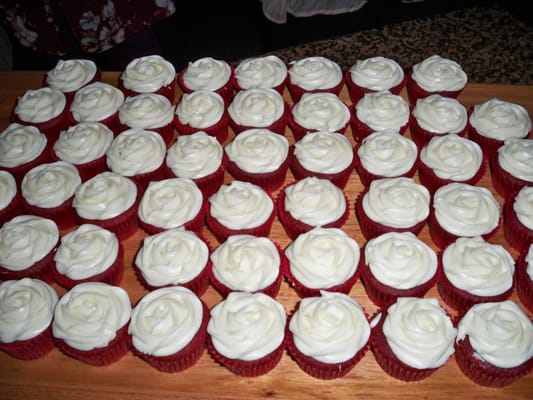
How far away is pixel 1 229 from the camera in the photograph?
2959 millimetres

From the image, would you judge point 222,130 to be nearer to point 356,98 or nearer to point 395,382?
point 356,98

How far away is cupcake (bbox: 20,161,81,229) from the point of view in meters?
3.14

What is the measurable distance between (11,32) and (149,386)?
333cm

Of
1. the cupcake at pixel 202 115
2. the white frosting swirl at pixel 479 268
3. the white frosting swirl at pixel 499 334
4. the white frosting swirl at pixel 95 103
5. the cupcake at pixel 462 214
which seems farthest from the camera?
the white frosting swirl at pixel 95 103

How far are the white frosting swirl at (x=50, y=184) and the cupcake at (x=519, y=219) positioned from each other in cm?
275

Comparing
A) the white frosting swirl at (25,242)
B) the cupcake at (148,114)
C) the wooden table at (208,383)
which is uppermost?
the cupcake at (148,114)

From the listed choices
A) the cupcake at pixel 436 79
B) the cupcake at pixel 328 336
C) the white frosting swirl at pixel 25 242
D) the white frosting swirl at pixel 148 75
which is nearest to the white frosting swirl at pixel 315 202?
the cupcake at pixel 328 336

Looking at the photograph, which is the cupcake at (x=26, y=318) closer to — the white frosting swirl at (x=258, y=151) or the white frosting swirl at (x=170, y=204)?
the white frosting swirl at (x=170, y=204)

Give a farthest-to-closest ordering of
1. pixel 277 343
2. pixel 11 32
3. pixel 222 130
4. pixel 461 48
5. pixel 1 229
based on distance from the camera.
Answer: pixel 461 48 < pixel 11 32 < pixel 222 130 < pixel 1 229 < pixel 277 343

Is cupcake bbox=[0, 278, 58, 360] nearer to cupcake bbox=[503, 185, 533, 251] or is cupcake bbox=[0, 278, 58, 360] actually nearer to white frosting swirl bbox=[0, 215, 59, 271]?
white frosting swirl bbox=[0, 215, 59, 271]

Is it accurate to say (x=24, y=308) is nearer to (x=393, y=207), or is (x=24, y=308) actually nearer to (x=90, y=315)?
(x=90, y=315)

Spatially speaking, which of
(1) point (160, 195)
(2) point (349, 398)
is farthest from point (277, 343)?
(1) point (160, 195)

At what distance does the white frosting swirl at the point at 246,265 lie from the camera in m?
2.65

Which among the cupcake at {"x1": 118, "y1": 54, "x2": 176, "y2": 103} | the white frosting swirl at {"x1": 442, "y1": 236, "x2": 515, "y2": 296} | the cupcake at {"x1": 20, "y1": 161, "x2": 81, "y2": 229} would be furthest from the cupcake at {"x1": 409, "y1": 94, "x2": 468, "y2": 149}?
the cupcake at {"x1": 20, "y1": 161, "x2": 81, "y2": 229}
